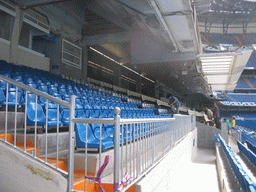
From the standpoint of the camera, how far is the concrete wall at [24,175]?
2.40 metres

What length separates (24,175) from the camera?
2.54 meters

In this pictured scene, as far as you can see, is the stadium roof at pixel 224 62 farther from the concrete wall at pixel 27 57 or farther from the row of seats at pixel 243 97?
the row of seats at pixel 243 97

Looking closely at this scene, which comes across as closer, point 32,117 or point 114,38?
point 32,117

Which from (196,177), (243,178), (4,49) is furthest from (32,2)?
(243,178)

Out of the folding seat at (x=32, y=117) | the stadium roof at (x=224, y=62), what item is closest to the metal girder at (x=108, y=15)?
the stadium roof at (x=224, y=62)

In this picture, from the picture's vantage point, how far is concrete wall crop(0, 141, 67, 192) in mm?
2402

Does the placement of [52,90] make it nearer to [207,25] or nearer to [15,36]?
[15,36]

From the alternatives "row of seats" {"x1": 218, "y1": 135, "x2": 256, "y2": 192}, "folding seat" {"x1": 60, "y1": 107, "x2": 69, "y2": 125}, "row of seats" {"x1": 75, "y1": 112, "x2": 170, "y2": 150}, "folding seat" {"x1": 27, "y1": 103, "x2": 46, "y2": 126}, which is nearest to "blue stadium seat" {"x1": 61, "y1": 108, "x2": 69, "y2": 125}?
"folding seat" {"x1": 60, "y1": 107, "x2": 69, "y2": 125}

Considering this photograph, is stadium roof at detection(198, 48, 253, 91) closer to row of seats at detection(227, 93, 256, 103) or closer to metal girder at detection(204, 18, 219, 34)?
metal girder at detection(204, 18, 219, 34)

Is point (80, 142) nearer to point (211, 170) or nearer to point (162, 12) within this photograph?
point (162, 12)

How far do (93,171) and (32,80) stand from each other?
4.27 m

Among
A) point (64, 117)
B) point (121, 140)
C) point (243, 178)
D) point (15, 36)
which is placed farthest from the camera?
point (15, 36)

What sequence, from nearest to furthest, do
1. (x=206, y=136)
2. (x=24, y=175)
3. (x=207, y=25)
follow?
(x=24, y=175)
(x=206, y=136)
(x=207, y=25)

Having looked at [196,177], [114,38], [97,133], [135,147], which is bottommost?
[196,177]
